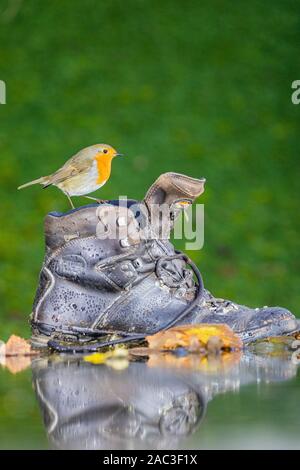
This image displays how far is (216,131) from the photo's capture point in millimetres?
10312

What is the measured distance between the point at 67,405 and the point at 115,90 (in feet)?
26.3

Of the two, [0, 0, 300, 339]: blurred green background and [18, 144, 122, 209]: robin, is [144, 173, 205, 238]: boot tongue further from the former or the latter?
[0, 0, 300, 339]: blurred green background

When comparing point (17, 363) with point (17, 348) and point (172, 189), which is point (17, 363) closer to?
point (17, 348)

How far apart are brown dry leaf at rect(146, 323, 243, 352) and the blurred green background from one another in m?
4.57

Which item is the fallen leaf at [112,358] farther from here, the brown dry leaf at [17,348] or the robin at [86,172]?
the robin at [86,172]

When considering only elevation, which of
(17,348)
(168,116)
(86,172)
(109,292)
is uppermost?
(168,116)

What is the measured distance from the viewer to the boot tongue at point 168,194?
3959mm

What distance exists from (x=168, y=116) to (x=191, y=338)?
687 centimetres

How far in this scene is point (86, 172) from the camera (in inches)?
164

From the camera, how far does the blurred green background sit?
905 centimetres

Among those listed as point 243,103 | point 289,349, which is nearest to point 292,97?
point 243,103

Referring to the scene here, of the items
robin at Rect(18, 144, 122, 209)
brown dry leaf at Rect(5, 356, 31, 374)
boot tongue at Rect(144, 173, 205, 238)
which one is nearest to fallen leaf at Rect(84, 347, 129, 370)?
brown dry leaf at Rect(5, 356, 31, 374)

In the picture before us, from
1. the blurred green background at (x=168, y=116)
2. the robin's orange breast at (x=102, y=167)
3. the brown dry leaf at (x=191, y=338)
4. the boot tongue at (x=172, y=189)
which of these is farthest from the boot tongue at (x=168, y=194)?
the blurred green background at (x=168, y=116)

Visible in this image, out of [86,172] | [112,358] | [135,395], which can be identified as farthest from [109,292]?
[135,395]
